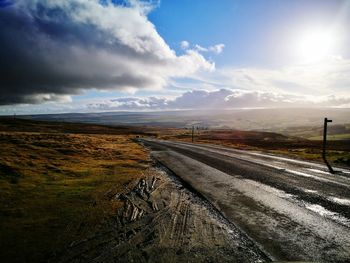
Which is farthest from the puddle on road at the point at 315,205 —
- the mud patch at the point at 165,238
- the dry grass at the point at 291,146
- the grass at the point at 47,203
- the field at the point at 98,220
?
the dry grass at the point at 291,146

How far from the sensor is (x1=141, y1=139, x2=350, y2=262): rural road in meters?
7.20

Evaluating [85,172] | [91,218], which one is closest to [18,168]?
[85,172]

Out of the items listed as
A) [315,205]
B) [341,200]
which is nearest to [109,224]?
[315,205]

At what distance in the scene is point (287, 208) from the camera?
10.8 meters

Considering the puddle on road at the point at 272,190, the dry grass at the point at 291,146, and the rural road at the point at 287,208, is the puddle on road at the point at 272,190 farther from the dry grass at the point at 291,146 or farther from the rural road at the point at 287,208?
the dry grass at the point at 291,146

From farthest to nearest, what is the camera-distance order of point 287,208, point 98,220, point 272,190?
point 272,190
point 287,208
point 98,220

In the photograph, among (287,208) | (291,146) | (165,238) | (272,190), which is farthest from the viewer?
(291,146)

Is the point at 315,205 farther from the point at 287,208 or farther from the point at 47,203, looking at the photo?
the point at 47,203

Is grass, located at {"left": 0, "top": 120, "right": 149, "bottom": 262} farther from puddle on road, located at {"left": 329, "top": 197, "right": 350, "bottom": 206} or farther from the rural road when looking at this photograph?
puddle on road, located at {"left": 329, "top": 197, "right": 350, "bottom": 206}

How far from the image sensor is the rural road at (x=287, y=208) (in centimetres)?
720

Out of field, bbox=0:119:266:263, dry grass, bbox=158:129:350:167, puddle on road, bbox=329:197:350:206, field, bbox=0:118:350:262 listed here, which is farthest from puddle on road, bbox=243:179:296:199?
dry grass, bbox=158:129:350:167

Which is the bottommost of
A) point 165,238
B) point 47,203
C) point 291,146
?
point 291,146

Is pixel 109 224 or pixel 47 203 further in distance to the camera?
pixel 47 203

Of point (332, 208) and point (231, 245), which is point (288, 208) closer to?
point (332, 208)
